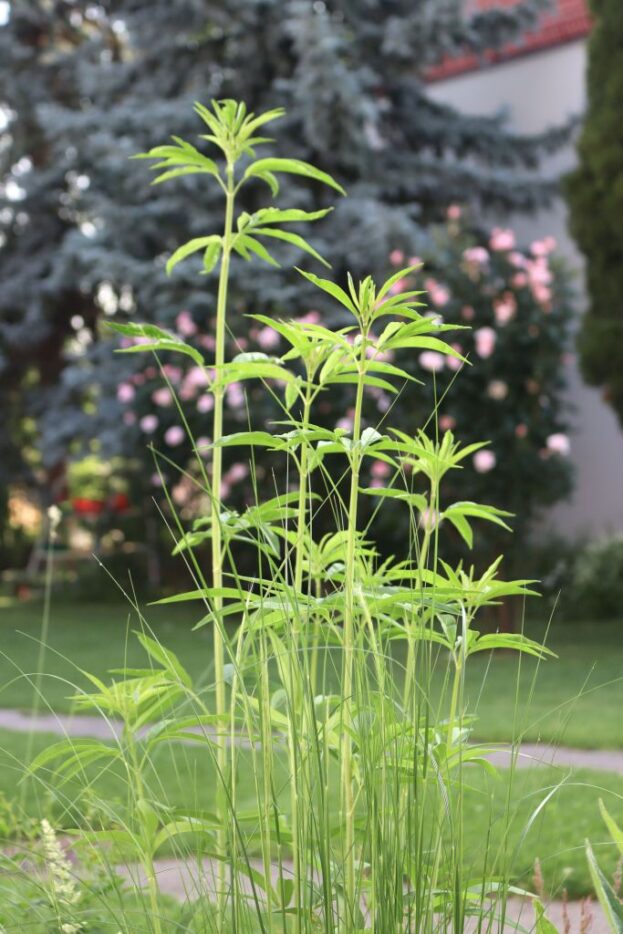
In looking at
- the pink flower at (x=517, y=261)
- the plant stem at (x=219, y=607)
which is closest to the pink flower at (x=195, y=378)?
the pink flower at (x=517, y=261)

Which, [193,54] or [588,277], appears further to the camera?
[193,54]

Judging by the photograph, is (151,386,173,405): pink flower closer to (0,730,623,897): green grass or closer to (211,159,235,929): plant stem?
(0,730,623,897): green grass

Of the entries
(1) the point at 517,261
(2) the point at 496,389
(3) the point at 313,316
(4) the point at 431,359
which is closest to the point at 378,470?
(2) the point at 496,389

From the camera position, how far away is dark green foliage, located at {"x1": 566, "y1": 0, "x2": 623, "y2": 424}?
803 centimetres

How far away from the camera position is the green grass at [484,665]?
→ 202 inches

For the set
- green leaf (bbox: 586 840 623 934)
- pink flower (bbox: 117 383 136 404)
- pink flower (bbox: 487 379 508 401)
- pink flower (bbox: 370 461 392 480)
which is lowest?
pink flower (bbox: 370 461 392 480)

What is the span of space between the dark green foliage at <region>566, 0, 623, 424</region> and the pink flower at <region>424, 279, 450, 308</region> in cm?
98

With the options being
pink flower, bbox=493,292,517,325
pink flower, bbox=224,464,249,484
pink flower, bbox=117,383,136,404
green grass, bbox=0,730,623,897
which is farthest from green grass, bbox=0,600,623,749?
pink flower, bbox=493,292,517,325

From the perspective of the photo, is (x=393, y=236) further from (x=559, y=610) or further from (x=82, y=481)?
(x=82, y=481)

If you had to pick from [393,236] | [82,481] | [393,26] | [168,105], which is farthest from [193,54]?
[82,481]

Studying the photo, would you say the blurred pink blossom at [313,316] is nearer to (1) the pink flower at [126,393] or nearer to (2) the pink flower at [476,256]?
(2) the pink flower at [476,256]

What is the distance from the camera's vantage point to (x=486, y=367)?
8.05m

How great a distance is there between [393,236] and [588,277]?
1.60 meters

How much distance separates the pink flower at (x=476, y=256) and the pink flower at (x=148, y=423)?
8.28 feet
